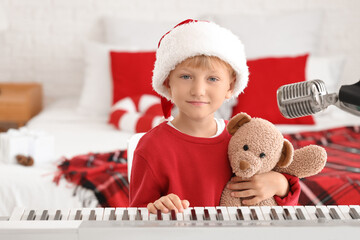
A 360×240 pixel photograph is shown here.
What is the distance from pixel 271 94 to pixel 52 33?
5.52 feet

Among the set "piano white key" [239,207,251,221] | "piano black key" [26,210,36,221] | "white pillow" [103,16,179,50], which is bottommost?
"white pillow" [103,16,179,50]

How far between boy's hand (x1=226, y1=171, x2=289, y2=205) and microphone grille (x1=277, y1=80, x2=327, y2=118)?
0.49 m

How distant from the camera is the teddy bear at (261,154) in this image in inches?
47.4

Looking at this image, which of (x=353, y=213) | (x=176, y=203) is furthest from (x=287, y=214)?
(x=176, y=203)

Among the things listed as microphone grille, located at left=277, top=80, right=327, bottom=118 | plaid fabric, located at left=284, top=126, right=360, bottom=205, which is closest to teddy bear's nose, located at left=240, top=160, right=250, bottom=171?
microphone grille, located at left=277, top=80, right=327, bottom=118

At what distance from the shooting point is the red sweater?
1225 mm

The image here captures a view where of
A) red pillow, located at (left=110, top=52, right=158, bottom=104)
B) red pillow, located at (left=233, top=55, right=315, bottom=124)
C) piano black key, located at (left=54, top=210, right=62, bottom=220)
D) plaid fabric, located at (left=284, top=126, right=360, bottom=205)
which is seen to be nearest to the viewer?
piano black key, located at (left=54, top=210, right=62, bottom=220)

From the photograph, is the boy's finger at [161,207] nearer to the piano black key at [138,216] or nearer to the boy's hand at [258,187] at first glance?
the piano black key at [138,216]

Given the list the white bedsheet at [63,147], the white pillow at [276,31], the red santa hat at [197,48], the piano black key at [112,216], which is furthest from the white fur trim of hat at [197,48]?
the white pillow at [276,31]

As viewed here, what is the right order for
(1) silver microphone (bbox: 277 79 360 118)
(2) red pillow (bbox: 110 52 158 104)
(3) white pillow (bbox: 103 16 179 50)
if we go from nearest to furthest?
(1) silver microphone (bbox: 277 79 360 118), (2) red pillow (bbox: 110 52 158 104), (3) white pillow (bbox: 103 16 179 50)

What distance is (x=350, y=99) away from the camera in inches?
26.7

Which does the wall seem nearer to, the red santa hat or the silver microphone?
the red santa hat

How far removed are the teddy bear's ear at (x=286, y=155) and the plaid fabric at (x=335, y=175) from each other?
0.74 metres

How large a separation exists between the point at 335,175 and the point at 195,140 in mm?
1000
